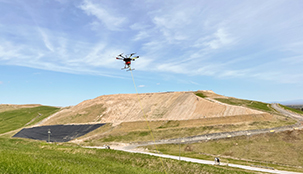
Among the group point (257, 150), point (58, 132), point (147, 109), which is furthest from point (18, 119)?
point (257, 150)

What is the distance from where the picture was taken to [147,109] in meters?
106

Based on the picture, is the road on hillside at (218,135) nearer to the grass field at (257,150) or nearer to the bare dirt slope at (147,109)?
the grass field at (257,150)

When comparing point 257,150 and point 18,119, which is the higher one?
point 18,119

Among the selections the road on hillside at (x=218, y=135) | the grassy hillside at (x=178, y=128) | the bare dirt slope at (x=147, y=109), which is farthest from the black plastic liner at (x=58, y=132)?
the road on hillside at (x=218, y=135)

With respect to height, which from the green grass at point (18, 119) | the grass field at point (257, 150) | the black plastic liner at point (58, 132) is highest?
the green grass at point (18, 119)

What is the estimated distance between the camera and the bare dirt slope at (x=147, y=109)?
276ft

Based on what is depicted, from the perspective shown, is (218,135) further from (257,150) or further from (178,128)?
(178,128)

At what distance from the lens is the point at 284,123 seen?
6481cm

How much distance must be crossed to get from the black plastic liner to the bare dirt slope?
6623 mm

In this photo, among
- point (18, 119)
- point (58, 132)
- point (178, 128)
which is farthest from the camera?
point (18, 119)

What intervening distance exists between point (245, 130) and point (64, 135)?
75861 millimetres

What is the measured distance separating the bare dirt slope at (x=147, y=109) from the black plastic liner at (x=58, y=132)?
21.7ft

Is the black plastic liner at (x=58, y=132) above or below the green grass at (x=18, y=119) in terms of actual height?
below

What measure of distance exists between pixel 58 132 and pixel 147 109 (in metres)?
45.9
